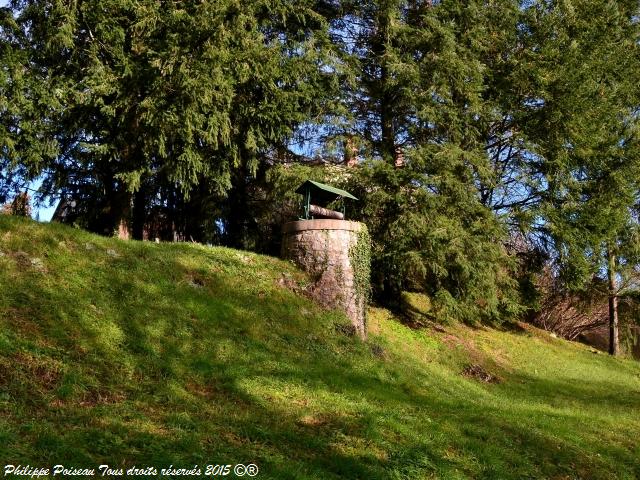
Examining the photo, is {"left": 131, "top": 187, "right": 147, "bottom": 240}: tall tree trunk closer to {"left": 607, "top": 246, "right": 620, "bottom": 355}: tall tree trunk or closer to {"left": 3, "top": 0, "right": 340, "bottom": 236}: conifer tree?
{"left": 3, "top": 0, "right": 340, "bottom": 236}: conifer tree

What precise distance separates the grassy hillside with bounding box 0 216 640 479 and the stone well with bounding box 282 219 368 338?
1.23 ft

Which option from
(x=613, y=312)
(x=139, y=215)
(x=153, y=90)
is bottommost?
(x=613, y=312)

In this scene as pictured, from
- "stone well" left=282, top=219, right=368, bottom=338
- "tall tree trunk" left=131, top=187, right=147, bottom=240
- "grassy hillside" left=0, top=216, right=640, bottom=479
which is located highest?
"tall tree trunk" left=131, top=187, right=147, bottom=240

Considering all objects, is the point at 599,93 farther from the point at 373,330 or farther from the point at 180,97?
the point at 180,97

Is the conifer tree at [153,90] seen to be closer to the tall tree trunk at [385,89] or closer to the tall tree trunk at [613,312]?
the tall tree trunk at [385,89]

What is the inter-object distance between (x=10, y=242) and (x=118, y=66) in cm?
597

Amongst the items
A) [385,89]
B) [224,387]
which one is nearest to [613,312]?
[385,89]

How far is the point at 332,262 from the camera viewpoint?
465 inches

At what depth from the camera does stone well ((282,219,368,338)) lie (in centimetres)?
1168

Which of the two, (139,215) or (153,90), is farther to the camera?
(139,215)

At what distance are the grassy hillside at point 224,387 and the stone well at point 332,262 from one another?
0.38 metres

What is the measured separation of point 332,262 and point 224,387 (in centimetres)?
493

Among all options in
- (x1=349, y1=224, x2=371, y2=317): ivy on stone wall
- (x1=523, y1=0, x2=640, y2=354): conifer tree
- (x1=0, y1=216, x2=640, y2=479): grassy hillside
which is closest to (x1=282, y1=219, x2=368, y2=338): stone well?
(x1=349, y1=224, x2=371, y2=317): ivy on stone wall

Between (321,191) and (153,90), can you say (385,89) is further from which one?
(153,90)
